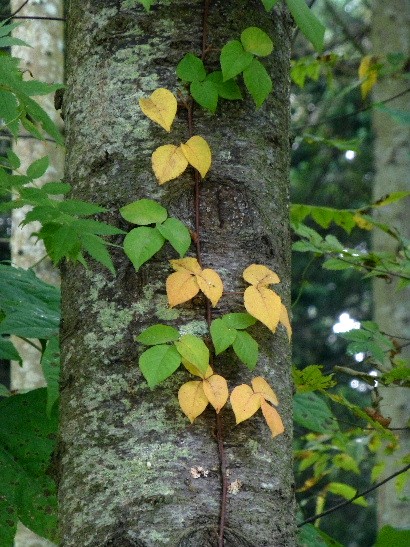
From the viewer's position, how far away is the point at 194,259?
1.29m

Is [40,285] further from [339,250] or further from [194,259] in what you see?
[339,250]

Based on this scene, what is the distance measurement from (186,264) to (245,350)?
16cm

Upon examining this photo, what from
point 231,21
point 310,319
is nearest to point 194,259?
point 231,21

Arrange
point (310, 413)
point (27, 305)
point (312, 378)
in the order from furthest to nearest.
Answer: point (310, 413) → point (312, 378) → point (27, 305)

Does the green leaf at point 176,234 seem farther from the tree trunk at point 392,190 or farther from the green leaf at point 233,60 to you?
the tree trunk at point 392,190

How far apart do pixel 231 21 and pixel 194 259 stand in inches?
18.4

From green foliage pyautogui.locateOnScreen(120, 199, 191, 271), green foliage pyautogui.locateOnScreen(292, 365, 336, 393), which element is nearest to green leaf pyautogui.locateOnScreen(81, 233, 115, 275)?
green foliage pyautogui.locateOnScreen(120, 199, 191, 271)

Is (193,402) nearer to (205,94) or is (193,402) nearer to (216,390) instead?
(216,390)

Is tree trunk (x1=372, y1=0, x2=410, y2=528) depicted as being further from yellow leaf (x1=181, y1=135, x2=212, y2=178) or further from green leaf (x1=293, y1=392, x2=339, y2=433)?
yellow leaf (x1=181, y1=135, x2=212, y2=178)

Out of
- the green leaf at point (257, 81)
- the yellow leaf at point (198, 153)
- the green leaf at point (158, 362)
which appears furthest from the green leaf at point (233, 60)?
the green leaf at point (158, 362)

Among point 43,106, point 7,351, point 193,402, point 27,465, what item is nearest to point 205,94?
point 193,402

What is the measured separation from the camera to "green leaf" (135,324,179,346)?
1217mm

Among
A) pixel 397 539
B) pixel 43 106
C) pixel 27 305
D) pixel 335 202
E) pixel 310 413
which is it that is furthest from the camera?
pixel 335 202

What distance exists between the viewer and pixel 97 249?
1.22 meters
